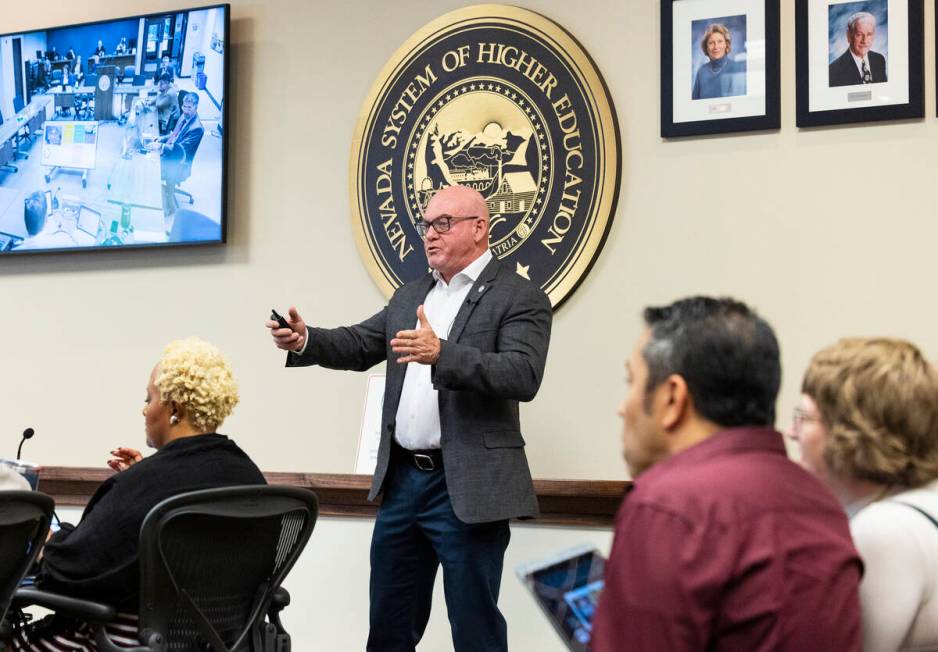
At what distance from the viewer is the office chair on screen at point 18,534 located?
2.29m

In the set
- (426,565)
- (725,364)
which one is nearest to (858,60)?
(426,565)

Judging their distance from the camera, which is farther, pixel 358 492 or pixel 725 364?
pixel 358 492

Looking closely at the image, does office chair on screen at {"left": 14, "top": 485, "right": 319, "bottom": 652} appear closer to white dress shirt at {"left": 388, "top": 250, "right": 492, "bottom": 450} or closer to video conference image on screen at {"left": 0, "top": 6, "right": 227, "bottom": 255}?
white dress shirt at {"left": 388, "top": 250, "right": 492, "bottom": 450}

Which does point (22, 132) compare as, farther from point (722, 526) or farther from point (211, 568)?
point (722, 526)

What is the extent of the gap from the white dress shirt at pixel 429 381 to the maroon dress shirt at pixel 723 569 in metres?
1.91

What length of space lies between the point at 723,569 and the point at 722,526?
0.15ft

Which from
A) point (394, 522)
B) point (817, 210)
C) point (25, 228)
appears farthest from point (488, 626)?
A: point (25, 228)

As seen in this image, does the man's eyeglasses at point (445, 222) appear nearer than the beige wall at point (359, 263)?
Yes

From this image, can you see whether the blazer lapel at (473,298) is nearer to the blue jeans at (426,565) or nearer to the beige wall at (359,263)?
the blue jeans at (426,565)

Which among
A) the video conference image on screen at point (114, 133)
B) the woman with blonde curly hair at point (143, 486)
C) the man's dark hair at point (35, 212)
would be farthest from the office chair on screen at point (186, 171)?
the woman with blonde curly hair at point (143, 486)

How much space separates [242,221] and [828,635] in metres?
3.41

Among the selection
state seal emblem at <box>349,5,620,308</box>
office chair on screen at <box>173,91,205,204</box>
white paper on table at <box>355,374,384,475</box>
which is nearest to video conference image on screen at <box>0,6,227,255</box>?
office chair on screen at <box>173,91,205,204</box>

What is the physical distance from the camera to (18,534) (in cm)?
237

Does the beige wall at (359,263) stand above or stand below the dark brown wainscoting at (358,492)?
above
